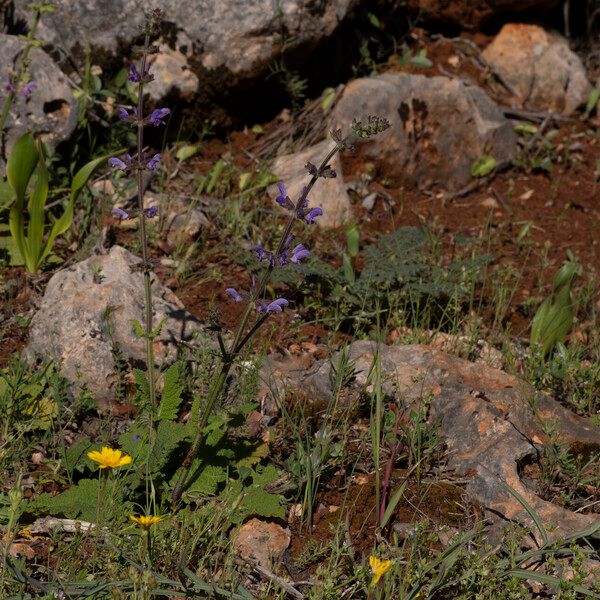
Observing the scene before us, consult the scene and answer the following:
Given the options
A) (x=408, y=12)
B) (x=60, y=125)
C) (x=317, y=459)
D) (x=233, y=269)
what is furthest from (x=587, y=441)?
→ (x=408, y=12)

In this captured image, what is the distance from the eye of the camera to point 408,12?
19.9ft

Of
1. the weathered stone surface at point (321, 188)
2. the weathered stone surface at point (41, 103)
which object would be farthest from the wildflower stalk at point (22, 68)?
the weathered stone surface at point (321, 188)

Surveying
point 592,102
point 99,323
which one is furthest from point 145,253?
point 592,102

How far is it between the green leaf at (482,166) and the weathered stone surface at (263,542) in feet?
10.3

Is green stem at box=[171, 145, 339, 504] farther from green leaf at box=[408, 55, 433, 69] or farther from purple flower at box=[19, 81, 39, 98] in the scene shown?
green leaf at box=[408, 55, 433, 69]

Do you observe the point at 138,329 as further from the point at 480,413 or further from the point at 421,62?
the point at 421,62

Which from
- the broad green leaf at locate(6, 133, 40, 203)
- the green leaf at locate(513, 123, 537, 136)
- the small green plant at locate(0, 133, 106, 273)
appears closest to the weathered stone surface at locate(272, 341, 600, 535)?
the small green plant at locate(0, 133, 106, 273)

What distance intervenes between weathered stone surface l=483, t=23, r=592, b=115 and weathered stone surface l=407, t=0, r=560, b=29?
0.44 feet

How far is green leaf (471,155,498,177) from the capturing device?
547 centimetres

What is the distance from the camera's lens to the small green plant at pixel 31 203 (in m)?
4.01

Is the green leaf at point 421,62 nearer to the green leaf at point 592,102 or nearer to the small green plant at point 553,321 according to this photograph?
the green leaf at point 592,102

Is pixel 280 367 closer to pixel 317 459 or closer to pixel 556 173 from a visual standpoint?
pixel 317 459

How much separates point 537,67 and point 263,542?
14.5ft

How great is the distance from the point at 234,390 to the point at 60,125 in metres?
1.96
